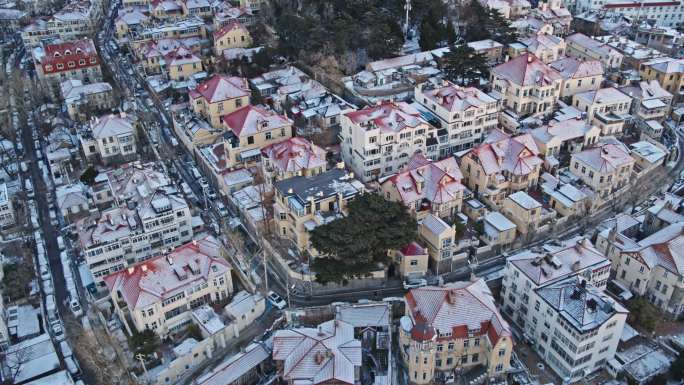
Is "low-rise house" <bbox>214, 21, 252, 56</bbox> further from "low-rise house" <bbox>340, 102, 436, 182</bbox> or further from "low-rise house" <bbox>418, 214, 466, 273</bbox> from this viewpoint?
"low-rise house" <bbox>418, 214, 466, 273</bbox>

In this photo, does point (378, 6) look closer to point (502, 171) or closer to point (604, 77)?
point (604, 77)

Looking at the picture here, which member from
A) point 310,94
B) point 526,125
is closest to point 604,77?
point 526,125

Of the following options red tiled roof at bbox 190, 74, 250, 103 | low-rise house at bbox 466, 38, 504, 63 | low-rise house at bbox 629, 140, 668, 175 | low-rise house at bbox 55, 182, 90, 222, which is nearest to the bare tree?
low-rise house at bbox 55, 182, 90, 222

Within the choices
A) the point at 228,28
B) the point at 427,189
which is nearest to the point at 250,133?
the point at 427,189

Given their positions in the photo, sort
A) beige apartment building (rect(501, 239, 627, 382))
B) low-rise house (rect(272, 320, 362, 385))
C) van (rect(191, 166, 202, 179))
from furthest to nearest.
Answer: van (rect(191, 166, 202, 179)) → beige apartment building (rect(501, 239, 627, 382)) → low-rise house (rect(272, 320, 362, 385))

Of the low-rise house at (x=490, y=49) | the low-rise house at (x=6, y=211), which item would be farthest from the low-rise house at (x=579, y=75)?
the low-rise house at (x=6, y=211)

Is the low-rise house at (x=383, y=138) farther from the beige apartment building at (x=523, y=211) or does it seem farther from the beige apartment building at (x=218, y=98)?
the beige apartment building at (x=218, y=98)
